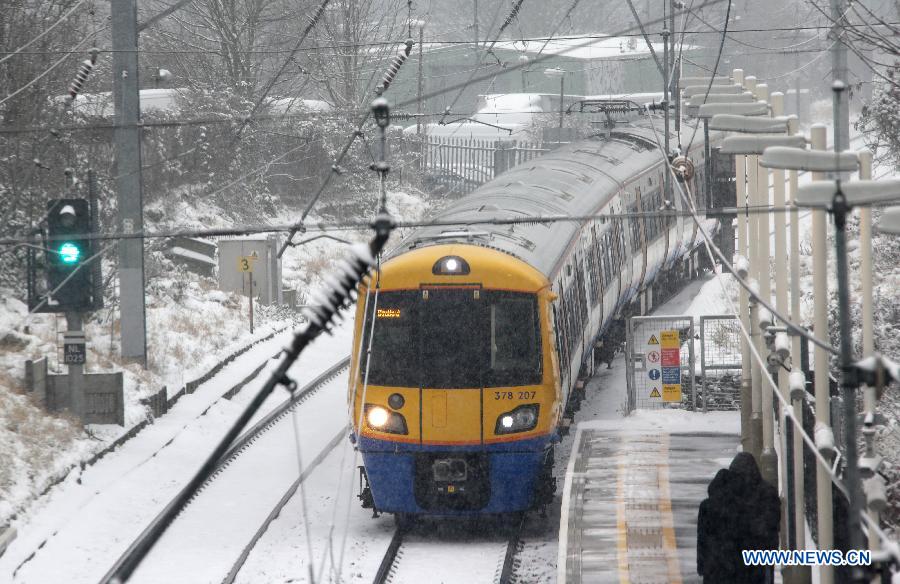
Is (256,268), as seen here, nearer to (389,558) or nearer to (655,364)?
(655,364)

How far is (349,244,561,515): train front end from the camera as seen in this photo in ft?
37.8

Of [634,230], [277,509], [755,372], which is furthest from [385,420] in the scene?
[634,230]

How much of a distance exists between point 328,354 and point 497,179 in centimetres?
673

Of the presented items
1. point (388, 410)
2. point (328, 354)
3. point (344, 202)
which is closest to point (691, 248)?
point (328, 354)

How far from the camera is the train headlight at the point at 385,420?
11633 millimetres

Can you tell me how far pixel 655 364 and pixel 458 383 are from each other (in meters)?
5.06

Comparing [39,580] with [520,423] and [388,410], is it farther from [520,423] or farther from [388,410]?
[520,423]

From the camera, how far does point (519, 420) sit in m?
11.6

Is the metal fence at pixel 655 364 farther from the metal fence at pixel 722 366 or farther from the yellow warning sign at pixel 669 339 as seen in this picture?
the metal fence at pixel 722 366

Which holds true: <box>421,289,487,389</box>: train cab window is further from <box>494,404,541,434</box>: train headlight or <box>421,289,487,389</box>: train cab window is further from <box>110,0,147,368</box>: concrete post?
<box>110,0,147,368</box>: concrete post

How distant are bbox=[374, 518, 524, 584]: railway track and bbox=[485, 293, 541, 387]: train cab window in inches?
63.9

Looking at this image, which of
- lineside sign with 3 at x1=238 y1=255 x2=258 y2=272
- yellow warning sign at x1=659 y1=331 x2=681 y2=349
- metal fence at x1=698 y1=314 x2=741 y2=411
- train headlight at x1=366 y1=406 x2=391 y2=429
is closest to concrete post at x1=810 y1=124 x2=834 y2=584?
train headlight at x1=366 y1=406 x2=391 y2=429

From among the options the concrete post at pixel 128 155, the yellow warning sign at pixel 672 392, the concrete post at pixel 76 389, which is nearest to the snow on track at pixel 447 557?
the yellow warning sign at pixel 672 392

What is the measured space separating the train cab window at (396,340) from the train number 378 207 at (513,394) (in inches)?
29.0
